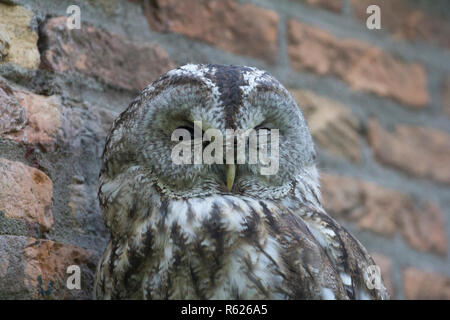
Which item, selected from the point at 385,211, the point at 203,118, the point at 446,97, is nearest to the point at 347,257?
the point at 203,118

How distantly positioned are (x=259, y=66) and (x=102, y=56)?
46 cm

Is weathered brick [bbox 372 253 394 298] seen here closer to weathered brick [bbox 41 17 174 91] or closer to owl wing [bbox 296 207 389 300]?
owl wing [bbox 296 207 389 300]

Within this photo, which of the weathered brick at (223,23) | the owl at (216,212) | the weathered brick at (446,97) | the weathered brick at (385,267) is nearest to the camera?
the owl at (216,212)

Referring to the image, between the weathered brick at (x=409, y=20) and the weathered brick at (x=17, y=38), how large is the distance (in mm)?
988

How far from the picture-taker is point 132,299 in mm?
1004

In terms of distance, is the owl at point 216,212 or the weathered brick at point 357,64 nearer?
the owl at point 216,212

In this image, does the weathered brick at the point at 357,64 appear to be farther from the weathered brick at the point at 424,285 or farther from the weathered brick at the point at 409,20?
the weathered brick at the point at 424,285

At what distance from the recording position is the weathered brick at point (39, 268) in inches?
39.0

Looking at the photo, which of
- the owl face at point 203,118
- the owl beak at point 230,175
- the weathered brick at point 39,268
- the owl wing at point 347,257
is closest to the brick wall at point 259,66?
the weathered brick at point 39,268

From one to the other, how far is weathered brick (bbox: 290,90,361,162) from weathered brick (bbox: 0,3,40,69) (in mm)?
717

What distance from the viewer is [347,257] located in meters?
1.08

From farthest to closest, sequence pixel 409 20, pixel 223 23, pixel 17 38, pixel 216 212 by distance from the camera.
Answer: pixel 409 20 → pixel 223 23 → pixel 17 38 → pixel 216 212

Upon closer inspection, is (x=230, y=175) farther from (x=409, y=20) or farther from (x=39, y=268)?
(x=409, y=20)
